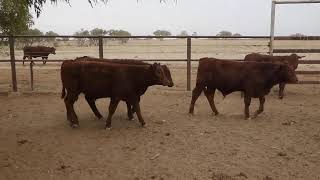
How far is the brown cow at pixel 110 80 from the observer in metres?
8.02

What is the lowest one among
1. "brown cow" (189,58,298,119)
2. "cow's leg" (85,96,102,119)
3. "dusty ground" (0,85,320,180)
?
"dusty ground" (0,85,320,180)

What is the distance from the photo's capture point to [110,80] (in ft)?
26.3

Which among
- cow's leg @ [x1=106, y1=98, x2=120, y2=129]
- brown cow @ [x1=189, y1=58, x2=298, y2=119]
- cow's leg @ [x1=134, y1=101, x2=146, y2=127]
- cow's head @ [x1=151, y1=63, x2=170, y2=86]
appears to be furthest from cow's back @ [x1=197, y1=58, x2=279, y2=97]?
cow's leg @ [x1=106, y1=98, x2=120, y2=129]

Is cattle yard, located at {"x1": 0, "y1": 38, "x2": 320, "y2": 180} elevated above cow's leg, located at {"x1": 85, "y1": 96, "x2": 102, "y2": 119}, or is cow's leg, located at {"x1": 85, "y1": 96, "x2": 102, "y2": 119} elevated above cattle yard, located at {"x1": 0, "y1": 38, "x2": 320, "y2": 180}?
cow's leg, located at {"x1": 85, "y1": 96, "x2": 102, "y2": 119}

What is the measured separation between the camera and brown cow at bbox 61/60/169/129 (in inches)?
316

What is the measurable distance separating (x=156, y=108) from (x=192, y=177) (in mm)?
4602

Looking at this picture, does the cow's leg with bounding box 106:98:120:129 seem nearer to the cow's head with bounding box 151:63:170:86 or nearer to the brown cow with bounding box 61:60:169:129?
the brown cow with bounding box 61:60:169:129

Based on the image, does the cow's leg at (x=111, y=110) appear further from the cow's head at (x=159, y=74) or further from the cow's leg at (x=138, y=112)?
the cow's head at (x=159, y=74)

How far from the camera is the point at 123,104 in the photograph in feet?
34.2

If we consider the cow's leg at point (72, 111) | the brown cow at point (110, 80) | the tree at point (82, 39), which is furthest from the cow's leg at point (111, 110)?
the tree at point (82, 39)

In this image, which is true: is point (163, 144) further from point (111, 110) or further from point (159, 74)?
point (159, 74)

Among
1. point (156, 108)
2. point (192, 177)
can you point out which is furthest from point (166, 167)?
point (156, 108)

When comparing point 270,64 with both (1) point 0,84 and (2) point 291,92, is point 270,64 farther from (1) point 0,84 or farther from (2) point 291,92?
(1) point 0,84

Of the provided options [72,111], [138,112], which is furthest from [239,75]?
[72,111]
